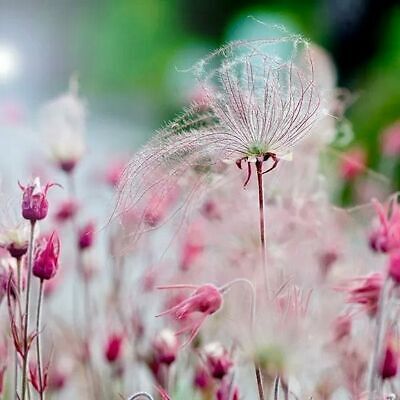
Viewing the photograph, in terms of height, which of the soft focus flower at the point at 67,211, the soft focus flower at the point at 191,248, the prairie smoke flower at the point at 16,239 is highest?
the soft focus flower at the point at 67,211

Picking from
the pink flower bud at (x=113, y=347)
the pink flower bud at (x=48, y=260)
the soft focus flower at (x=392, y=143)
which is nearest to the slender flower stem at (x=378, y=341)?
the pink flower bud at (x=48, y=260)

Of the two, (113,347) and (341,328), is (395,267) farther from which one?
(113,347)

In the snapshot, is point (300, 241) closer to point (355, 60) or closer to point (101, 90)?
point (355, 60)

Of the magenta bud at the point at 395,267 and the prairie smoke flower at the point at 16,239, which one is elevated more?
the prairie smoke flower at the point at 16,239

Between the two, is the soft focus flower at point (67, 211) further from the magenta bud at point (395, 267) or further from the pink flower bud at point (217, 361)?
the magenta bud at point (395, 267)

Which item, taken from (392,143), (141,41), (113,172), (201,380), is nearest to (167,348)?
(201,380)

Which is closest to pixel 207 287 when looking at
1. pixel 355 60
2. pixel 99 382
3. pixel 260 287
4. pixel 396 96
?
pixel 260 287
